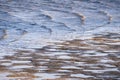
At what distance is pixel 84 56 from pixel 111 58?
0.25 m

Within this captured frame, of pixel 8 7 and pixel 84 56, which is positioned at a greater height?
pixel 84 56

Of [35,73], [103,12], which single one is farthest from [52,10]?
[35,73]

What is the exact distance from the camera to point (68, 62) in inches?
167

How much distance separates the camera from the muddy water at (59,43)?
12.6 feet

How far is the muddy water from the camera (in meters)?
3.85

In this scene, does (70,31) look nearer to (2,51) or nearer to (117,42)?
(117,42)

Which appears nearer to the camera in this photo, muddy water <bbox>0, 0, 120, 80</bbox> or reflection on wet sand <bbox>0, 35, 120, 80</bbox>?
reflection on wet sand <bbox>0, 35, 120, 80</bbox>

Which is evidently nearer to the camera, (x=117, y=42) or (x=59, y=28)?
(x=117, y=42)

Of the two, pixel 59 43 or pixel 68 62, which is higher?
pixel 68 62

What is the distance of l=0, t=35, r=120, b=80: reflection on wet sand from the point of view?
12.2ft

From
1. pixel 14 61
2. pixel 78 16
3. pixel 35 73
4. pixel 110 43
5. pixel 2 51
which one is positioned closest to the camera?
pixel 35 73

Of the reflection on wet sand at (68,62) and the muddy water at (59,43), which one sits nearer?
the reflection on wet sand at (68,62)

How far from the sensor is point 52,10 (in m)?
8.84

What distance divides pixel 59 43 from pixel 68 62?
40.4 inches
